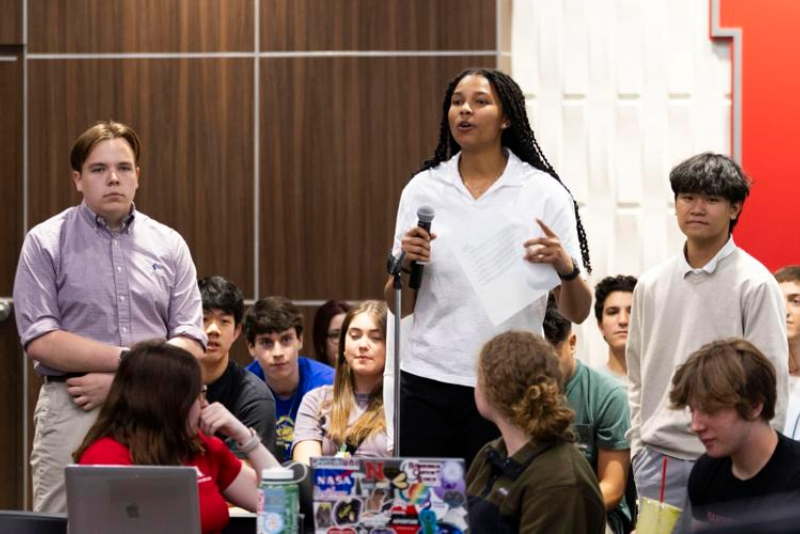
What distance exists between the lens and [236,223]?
204 inches

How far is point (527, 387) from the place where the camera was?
2363mm

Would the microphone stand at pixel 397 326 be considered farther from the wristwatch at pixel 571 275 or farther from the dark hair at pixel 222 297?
the dark hair at pixel 222 297

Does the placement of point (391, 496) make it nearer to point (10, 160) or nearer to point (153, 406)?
point (153, 406)

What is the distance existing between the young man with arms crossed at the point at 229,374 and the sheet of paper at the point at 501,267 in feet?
3.62

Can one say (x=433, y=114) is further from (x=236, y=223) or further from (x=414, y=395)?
(x=414, y=395)

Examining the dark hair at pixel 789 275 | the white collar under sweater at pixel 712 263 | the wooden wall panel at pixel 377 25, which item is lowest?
the dark hair at pixel 789 275

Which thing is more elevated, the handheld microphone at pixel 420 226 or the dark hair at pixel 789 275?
the handheld microphone at pixel 420 226

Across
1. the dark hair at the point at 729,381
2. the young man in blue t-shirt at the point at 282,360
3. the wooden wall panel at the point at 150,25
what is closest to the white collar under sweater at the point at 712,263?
the dark hair at the point at 729,381

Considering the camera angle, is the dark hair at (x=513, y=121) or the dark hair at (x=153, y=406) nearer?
the dark hair at (x=153, y=406)

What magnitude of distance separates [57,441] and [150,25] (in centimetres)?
246

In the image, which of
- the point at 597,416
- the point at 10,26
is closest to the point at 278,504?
the point at 597,416

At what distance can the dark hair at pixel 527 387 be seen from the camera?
2.34m

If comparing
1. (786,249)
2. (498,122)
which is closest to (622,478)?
(498,122)

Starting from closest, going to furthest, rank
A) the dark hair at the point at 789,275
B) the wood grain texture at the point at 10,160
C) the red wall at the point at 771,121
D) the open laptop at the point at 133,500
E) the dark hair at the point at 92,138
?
the open laptop at the point at 133,500
the dark hair at the point at 92,138
the dark hair at the point at 789,275
the red wall at the point at 771,121
the wood grain texture at the point at 10,160
